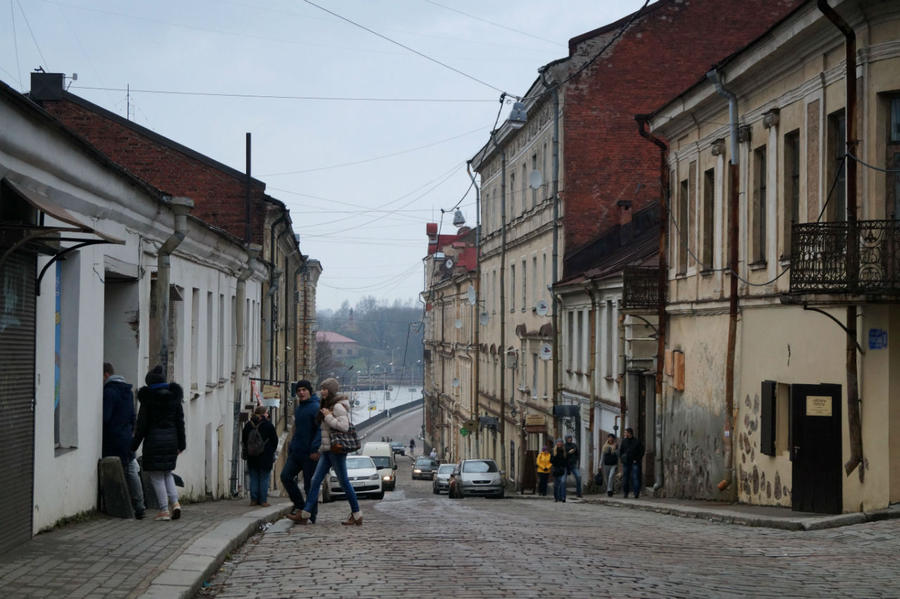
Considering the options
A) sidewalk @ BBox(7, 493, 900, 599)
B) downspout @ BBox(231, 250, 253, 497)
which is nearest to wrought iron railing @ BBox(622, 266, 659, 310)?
downspout @ BBox(231, 250, 253, 497)

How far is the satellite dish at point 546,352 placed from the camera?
128 ft

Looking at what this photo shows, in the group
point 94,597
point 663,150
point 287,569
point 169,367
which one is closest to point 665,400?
point 663,150

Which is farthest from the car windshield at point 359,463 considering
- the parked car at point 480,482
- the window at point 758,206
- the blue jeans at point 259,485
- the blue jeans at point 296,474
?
the blue jeans at point 296,474

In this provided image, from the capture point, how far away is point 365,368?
184m

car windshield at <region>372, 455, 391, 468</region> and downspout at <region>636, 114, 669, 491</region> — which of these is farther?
car windshield at <region>372, 455, 391, 468</region>

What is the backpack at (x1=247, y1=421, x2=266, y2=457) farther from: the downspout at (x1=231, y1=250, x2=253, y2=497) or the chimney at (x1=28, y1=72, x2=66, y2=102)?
the chimney at (x1=28, y1=72, x2=66, y2=102)

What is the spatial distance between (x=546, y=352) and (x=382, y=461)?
1220 cm

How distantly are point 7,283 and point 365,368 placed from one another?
174948 mm

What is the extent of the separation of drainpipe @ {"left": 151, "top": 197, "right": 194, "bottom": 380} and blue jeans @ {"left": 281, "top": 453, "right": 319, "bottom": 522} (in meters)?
3.49

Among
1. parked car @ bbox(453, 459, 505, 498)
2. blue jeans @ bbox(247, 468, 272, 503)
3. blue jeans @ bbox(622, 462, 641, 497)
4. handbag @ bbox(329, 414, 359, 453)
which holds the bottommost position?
parked car @ bbox(453, 459, 505, 498)

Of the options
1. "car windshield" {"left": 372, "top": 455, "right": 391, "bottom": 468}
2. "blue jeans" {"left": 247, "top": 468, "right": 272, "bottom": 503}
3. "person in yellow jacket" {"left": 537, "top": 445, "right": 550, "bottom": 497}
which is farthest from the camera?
"car windshield" {"left": 372, "top": 455, "right": 391, "bottom": 468}

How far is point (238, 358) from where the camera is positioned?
28656mm

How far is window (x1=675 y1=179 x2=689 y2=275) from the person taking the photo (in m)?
25.9

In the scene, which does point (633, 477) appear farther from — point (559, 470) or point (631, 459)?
point (559, 470)
